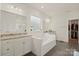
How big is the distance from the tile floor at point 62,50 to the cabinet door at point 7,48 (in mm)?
454

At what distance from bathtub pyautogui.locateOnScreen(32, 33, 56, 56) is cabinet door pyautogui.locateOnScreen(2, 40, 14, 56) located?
22.3 inches

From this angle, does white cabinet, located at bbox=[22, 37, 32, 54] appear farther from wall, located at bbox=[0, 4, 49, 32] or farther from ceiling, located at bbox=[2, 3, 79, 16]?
ceiling, located at bbox=[2, 3, 79, 16]

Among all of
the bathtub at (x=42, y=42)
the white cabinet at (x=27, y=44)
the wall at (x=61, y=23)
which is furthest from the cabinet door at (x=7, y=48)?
the wall at (x=61, y=23)

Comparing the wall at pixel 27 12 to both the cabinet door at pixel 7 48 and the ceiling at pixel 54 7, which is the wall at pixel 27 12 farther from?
the cabinet door at pixel 7 48

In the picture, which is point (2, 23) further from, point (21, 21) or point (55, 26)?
point (55, 26)

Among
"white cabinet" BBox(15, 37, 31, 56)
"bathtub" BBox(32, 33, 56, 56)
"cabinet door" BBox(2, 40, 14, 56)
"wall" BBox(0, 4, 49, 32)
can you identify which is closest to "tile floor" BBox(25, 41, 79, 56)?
"bathtub" BBox(32, 33, 56, 56)

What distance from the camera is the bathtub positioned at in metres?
2.71

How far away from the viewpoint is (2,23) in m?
2.66

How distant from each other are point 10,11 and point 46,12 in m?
0.98

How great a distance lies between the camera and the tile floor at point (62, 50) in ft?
8.56

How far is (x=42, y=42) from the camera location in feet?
9.14

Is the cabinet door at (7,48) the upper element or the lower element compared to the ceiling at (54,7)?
lower

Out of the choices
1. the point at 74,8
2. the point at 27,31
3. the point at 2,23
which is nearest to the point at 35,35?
the point at 27,31

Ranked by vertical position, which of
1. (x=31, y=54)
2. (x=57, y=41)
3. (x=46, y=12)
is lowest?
(x=31, y=54)
